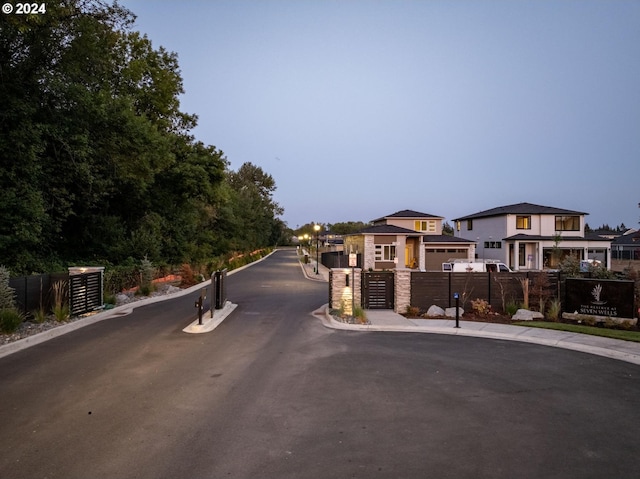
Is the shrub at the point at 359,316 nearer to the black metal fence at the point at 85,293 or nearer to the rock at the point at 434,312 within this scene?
the rock at the point at 434,312

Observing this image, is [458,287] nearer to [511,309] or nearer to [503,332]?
[511,309]

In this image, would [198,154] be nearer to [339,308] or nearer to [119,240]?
[119,240]

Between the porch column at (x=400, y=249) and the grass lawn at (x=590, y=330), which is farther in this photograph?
the porch column at (x=400, y=249)

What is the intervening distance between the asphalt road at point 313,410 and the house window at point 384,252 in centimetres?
2883

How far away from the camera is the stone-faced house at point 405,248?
40.5 meters

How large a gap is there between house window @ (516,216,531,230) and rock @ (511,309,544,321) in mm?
31243

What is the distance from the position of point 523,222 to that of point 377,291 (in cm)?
3291

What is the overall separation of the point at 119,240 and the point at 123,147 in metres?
8.97

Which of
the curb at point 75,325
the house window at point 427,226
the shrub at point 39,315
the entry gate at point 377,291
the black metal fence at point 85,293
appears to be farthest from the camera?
the house window at point 427,226

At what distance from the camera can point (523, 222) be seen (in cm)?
4359

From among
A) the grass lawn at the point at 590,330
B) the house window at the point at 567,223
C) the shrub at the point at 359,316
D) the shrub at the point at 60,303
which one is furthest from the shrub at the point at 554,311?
the house window at the point at 567,223

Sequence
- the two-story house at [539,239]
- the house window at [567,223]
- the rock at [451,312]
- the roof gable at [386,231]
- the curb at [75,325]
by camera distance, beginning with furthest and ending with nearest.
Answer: the house window at [567,223] < the two-story house at [539,239] < the roof gable at [386,231] < the rock at [451,312] < the curb at [75,325]

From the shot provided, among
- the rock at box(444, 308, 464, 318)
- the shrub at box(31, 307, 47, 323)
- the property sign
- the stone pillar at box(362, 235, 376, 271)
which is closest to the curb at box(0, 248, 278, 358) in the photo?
the shrub at box(31, 307, 47, 323)

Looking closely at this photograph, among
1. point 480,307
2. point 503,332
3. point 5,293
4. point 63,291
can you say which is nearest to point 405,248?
point 480,307
